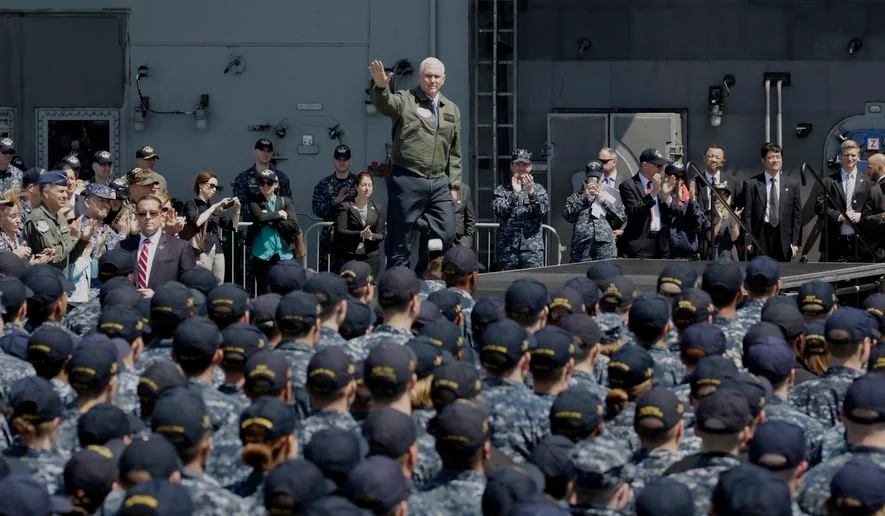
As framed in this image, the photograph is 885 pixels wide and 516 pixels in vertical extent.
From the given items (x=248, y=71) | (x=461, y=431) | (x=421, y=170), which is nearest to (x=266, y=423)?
(x=461, y=431)

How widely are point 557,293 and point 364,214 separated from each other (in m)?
5.49

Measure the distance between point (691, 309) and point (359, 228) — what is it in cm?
598

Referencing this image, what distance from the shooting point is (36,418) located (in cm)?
715

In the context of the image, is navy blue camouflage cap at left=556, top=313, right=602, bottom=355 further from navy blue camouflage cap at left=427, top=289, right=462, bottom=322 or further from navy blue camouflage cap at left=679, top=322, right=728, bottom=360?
navy blue camouflage cap at left=427, top=289, right=462, bottom=322

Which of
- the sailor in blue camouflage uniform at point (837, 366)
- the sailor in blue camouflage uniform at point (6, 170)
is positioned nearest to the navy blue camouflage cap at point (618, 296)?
the sailor in blue camouflage uniform at point (837, 366)

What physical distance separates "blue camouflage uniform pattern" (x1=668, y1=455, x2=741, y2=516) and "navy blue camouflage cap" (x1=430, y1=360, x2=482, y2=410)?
1.12 metres

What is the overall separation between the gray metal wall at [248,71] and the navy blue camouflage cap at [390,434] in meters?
11.9

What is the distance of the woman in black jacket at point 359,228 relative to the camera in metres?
15.2

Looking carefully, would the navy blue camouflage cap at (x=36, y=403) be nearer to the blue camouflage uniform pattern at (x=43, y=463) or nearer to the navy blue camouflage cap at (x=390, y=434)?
the blue camouflage uniform pattern at (x=43, y=463)

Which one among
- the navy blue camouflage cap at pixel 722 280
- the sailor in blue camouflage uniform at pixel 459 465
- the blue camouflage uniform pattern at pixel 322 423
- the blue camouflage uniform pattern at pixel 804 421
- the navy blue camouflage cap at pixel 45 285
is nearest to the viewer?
the sailor in blue camouflage uniform at pixel 459 465

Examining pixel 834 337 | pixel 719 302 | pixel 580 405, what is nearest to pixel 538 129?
pixel 719 302

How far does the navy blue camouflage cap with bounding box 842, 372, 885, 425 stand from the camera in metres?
6.95

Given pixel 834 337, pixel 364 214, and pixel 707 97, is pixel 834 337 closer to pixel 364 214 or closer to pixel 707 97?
pixel 364 214

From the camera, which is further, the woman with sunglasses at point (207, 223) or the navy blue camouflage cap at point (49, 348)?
the woman with sunglasses at point (207, 223)
